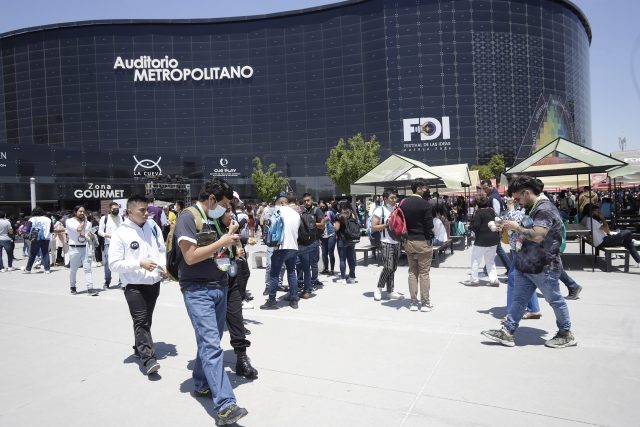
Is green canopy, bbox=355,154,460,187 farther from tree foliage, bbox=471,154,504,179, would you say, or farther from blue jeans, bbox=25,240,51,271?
tree foliage, bbox=471,154,504,179

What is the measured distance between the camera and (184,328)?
19.9ft

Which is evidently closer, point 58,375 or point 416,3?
point 58,375

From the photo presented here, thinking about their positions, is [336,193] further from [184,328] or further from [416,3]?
[184,328]

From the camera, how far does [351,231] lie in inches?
364

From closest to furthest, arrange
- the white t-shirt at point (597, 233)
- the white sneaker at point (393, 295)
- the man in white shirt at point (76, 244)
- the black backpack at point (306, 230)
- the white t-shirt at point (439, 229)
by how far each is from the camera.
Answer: the white sneaker at point (393, 295) < the black backpack at point (306, 230) < the man in white shirt at point (76, 244) < the white t-shirt at point (597, 233) < the white t-shirt at point (439, 229)

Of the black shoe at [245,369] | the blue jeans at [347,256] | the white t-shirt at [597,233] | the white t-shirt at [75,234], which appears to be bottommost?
the black shoe at [245,369]

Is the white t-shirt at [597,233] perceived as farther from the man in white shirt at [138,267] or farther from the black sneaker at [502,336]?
the man in white shirt at [138,267]

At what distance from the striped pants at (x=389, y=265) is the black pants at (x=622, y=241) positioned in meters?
5.01

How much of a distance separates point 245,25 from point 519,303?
66.7 metres

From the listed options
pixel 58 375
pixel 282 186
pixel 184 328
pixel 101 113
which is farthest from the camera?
pixel 101 113

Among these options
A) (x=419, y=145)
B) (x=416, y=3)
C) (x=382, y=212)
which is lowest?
(x=382, y=212)

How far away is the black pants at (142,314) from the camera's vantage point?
4.47m

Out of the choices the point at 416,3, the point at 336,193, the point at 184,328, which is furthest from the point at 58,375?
the point at 416,3

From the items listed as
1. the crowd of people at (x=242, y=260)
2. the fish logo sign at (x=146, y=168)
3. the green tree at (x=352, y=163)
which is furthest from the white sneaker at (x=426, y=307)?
the fish logo sign at (x=146, y=168)
